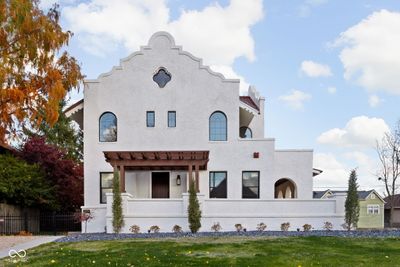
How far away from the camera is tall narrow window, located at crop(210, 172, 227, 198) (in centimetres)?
2200

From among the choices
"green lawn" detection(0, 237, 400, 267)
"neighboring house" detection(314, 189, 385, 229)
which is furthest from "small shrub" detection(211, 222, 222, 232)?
→ "neighboring house" detection(314, 189, 385, 229)

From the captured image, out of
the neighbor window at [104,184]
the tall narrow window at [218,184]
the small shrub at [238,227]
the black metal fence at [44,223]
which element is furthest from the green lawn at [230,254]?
the black metal fence at [44,223]

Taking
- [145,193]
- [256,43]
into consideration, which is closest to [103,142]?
[145,193]

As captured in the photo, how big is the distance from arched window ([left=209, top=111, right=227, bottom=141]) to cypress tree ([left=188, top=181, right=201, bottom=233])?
438cm

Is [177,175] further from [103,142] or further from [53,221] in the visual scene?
[53,221]

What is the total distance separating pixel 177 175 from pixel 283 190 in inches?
372

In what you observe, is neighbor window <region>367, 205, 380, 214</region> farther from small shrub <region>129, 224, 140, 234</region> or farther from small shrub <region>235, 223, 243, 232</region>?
small shrub <region>129, 224, 140, 234</region>

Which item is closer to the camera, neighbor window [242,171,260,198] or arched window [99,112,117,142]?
neighbor window [242,171,260,198]

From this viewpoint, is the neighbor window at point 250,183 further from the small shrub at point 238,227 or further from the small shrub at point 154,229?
the small shrub at point 154,229

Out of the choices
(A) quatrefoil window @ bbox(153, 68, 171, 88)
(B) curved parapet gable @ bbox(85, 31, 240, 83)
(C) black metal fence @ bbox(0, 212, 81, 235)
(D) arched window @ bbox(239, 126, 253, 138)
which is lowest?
(C) black metal fence @ bbox(0, 212, 81, 235)

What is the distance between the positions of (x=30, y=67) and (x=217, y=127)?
10.4 meters

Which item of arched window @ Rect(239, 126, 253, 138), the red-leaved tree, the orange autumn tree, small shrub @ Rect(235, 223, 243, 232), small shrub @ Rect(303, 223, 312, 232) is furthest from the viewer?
arched window @ Rect(239, 126, 253, 138)

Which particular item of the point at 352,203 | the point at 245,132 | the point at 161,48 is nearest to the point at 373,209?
the point at 245,132

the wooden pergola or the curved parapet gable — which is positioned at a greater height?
the curved parapet gable
